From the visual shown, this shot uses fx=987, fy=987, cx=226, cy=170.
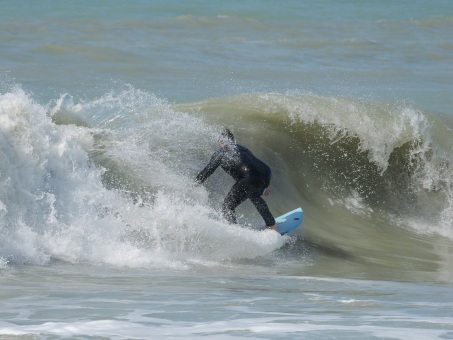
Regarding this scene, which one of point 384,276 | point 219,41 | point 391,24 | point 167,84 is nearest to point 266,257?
point 384,276

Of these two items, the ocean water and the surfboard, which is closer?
the ocean water

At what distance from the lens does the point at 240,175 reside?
10734 mm

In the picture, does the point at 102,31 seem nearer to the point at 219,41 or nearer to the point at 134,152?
the point at 219,41

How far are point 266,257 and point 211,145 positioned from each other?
265 cm

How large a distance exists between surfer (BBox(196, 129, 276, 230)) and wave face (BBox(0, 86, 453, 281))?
0.81 ft

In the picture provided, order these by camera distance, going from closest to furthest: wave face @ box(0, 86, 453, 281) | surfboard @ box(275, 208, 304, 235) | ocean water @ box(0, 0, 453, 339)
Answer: ocean water @ box(0, 0, 453, 339) < wave face @ box(0, 86, 453, 281) < surfboard @ box(275, 208, 304, 235)

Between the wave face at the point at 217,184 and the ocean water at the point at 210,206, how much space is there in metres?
0.02

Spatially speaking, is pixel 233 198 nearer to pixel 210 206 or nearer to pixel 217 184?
pixel 210 206

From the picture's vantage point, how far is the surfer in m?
10.7

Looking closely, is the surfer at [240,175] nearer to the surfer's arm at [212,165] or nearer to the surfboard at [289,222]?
the surfer's arm at [212,165]

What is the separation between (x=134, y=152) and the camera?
11.6 metres

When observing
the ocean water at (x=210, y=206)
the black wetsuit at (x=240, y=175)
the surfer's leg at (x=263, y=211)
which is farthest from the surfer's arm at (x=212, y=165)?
the surfer's leg at (x=263, y=211)

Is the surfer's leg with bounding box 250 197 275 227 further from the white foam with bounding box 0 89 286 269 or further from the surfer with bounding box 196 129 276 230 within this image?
the white foam with bounding box 0 89 286 269

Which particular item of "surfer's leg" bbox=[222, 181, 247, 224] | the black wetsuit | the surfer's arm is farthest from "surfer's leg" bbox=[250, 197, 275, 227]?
the surfer's arm
